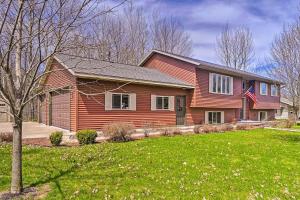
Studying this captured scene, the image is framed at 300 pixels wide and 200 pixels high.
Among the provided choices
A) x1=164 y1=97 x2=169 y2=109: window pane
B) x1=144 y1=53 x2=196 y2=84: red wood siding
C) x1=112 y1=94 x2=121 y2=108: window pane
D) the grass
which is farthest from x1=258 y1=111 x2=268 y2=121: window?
the grass

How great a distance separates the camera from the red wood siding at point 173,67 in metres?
19.6

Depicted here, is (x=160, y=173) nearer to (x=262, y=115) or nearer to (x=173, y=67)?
(x=173, y=67)

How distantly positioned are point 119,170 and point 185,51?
3314 centimetres

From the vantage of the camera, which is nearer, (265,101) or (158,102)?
(158,102)

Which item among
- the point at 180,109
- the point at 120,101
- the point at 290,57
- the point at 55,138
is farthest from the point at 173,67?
the point at 55,138

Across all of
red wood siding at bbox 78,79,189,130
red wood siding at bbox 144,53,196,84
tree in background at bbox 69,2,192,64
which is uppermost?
tree in background at bbox 69,2,192,64

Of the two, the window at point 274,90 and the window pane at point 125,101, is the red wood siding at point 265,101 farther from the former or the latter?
the window pane at point 125,101

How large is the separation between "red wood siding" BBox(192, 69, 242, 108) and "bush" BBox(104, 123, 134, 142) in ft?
29.7

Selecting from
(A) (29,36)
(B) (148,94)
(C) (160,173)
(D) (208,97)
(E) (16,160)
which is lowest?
(C) (160,173)

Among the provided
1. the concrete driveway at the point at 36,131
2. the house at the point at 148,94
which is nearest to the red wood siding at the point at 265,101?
the house at the point at 148,94

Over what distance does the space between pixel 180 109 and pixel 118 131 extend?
30.8 feet

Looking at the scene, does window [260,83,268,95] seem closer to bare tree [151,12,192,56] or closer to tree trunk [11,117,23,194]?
bare tree [151,12,192,56]

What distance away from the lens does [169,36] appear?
36688 millimetres

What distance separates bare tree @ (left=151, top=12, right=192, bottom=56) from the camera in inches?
1415
